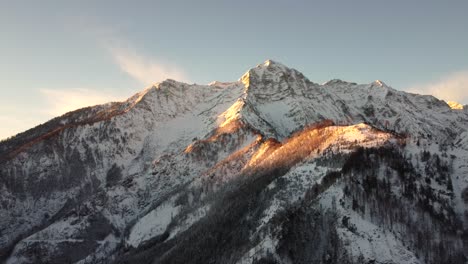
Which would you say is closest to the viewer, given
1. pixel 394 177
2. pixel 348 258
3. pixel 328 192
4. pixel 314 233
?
pixel 348 258

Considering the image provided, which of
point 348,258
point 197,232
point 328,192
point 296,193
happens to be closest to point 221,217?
point 197,232

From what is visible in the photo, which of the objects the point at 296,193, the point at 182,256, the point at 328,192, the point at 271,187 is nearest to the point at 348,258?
the point at 328,192

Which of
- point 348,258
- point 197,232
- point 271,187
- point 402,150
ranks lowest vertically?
point 348,258

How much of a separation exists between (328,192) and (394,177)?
25.6 m

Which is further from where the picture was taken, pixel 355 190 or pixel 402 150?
pixel 402 150

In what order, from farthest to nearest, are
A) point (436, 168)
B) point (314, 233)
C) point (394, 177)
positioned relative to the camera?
point (436, 168), point (394, 177), point (314, 233)

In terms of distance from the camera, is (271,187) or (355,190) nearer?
(355,190)

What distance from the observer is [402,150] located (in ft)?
587

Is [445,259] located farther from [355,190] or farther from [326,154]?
[326,154]

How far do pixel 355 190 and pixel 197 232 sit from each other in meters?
62.4

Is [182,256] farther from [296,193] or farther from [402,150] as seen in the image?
[402,150]

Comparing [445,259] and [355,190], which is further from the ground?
[355,190]

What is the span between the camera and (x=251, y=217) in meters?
168

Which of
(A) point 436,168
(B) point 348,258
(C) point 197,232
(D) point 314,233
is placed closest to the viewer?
(B) point 348,258
